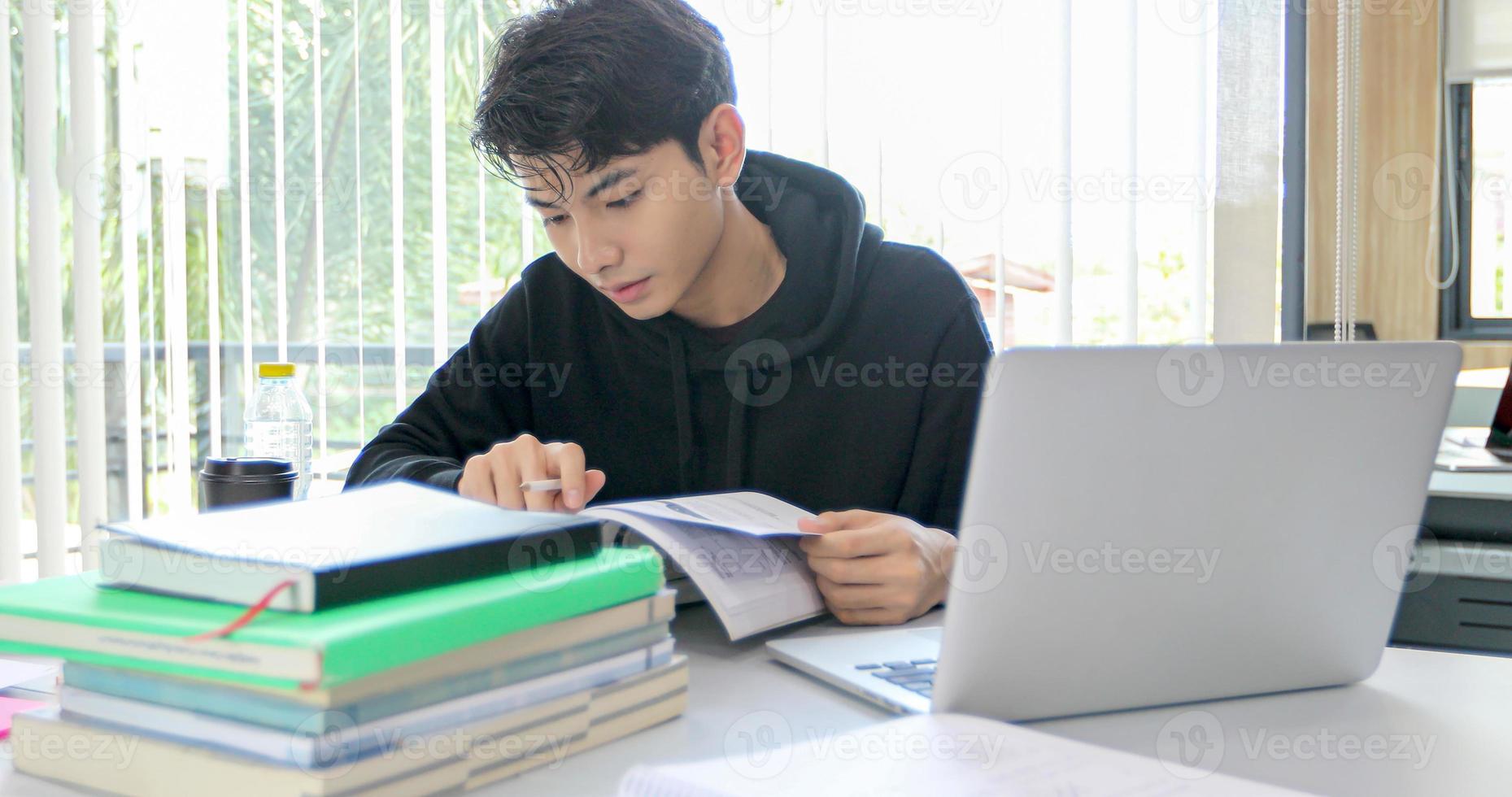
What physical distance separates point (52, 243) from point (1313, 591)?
2.27 metres

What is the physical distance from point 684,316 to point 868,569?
715 millimetres

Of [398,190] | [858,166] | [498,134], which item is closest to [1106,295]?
[858,166]

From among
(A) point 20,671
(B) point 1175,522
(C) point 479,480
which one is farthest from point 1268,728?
(A) point 20,671

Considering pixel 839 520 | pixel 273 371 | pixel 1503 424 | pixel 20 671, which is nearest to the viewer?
pixel 20 671

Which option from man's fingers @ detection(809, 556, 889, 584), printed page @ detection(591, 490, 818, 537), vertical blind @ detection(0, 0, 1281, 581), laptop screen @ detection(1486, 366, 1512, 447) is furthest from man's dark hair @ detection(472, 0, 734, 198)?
laptop screen @ detection(1486, 366, 1512, 447)

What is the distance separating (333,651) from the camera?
1.61 feet

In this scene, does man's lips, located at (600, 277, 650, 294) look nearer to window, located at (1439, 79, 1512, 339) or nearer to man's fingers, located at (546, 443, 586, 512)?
man's fingers, located at (546, 443, 586, 512)

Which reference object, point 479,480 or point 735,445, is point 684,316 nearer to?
point 735,445

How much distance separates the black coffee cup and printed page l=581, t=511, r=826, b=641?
39 cm

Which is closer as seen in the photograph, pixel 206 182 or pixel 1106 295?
pixel 1106 295

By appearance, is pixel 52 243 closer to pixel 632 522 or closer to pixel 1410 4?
pixel 632 522

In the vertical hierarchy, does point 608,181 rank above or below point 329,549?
above

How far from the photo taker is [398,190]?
2.38 m

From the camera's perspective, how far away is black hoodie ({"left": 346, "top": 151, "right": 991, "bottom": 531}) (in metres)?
1.46
